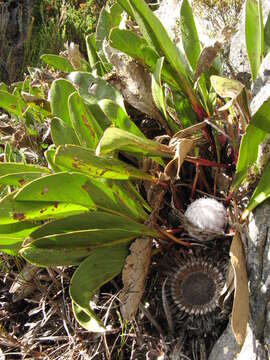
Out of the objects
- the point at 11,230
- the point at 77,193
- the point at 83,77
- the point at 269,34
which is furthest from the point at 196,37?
the point at 11,230

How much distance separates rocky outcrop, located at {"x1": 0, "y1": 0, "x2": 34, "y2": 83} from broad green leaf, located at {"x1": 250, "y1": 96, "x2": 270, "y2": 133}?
3212mm

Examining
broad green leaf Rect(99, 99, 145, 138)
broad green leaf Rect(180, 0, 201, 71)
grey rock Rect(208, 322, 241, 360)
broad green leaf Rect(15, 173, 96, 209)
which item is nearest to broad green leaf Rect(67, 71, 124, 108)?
broad green leaf Rect(99, 99, 145, 138)

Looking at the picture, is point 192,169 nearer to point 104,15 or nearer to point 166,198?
point 166,198

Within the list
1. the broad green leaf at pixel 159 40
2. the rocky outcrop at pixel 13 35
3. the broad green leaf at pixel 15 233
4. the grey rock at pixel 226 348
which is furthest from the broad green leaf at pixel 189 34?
the rocky outcrop at pixel 13 35

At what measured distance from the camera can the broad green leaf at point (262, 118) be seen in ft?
3.67

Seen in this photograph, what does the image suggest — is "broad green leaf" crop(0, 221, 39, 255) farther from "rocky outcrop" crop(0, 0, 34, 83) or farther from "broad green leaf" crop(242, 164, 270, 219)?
"rocky outcrop" crop(0, 0, 34, 83)

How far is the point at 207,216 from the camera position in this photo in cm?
132

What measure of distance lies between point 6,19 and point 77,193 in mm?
3584

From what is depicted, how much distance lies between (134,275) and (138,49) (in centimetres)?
68

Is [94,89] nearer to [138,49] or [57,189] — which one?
[138,49]

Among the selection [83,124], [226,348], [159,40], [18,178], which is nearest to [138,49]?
[159,40]

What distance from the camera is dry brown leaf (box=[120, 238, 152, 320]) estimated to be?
4.23 ft

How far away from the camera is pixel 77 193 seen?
4.16 ft

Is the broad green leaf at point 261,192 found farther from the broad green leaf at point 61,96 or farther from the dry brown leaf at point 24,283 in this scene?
the dry brown leaf at point 24,283
